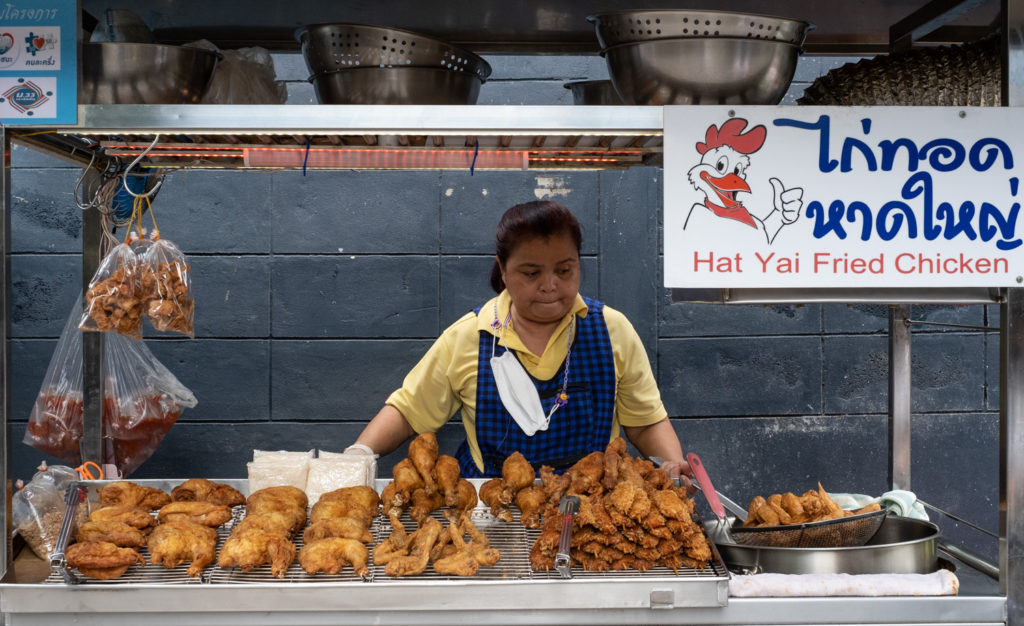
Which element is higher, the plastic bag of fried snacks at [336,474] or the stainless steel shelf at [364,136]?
the stainless steel shelf at [364,136]

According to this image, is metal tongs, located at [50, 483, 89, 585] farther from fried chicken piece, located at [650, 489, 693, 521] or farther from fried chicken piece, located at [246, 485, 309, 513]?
fried chicken piece, located at [650, 489, 693, 521]

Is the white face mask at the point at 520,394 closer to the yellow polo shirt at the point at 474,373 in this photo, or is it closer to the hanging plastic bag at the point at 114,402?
the yellow polo shirt at the point at 474,373

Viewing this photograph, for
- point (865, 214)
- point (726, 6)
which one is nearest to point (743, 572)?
point (865, 214)

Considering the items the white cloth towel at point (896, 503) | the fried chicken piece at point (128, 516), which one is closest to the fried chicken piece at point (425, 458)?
the fried chicken piece at point (128, 516)

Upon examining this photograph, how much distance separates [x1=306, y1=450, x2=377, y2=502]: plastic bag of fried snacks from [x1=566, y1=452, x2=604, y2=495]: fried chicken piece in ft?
2.10

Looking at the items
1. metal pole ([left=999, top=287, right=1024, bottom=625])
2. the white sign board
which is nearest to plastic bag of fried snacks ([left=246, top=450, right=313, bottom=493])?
the white sign board

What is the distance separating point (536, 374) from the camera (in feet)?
11.9

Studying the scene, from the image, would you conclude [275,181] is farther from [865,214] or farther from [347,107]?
[865,214]

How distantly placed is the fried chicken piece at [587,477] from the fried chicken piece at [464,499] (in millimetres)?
300

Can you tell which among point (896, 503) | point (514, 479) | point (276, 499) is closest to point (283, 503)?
→ point (276, 499)

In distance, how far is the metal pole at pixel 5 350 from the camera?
7.22 ft

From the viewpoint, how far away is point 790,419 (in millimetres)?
5273

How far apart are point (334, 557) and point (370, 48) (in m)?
1.29

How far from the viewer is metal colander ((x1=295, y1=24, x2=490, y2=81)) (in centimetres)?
237
